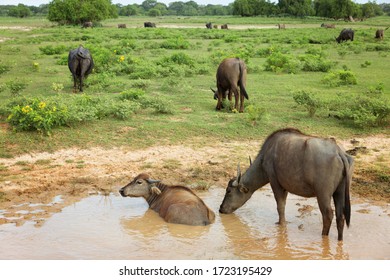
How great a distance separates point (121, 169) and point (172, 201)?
7.52 feet

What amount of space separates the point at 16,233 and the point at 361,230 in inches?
179

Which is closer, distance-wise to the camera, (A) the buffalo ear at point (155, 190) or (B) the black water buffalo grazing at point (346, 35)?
(A) the buffalo ear at point (155, 190)

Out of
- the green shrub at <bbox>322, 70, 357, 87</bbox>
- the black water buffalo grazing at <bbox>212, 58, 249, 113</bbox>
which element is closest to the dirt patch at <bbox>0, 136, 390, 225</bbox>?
the black water buffalo grazing at <bbox>212, 58, 249, 113</bbox>

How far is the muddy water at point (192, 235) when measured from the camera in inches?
253

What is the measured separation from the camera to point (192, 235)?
6.95 meters

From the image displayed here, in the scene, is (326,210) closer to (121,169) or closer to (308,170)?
(308,170)

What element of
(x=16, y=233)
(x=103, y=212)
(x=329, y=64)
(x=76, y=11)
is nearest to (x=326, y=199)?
(x=103, y=212)

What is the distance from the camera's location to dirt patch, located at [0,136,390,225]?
8422 millimetres

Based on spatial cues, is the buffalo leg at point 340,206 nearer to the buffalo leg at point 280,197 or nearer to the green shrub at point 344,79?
the buffalo leg at point 280,197

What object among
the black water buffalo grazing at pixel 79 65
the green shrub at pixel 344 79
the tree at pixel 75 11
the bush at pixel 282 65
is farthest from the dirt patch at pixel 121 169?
the tree at pixel 75 11

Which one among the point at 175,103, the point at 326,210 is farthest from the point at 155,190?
the point at 175,103

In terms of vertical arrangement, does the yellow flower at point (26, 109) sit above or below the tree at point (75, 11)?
below

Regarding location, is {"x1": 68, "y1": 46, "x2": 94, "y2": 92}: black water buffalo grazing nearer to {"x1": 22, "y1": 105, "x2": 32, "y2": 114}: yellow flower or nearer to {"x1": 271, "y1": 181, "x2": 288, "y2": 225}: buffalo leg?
{"x1": 22, "y1": 105, "x2": 32, "y2": 114}: yellow flower

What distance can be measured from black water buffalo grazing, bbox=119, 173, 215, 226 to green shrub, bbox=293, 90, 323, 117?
5.69 metres
